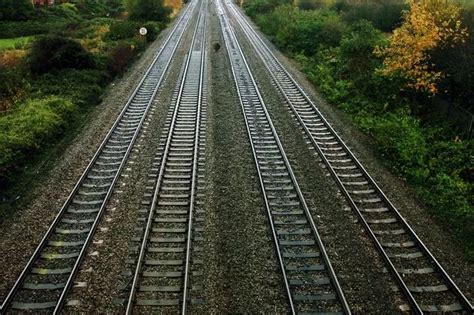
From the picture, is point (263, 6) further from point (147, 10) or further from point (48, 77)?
point (48, 77)

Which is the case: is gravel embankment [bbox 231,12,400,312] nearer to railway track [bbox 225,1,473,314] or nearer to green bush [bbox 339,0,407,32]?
railway track [bbox 225,1,473,314]

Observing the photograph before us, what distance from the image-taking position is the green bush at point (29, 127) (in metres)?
14.1

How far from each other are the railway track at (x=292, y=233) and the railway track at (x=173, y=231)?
6.59ft

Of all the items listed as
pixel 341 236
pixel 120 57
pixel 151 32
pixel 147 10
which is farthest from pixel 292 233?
pixel 147 10

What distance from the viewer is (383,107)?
1969 cm

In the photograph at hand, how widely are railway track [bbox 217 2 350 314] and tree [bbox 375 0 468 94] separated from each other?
261 inches

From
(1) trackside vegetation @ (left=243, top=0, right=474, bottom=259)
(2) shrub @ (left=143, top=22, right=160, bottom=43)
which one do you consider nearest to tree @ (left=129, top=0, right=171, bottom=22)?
(2) shrub @ (left=143, top=22, right=160, bottom=43)

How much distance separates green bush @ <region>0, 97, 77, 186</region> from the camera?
46.2 ft

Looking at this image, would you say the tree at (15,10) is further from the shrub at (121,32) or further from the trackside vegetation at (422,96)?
the trackside vegetation at (422,96)

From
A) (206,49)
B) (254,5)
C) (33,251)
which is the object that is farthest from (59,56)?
(254,5)

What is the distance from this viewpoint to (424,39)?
58.1 feet

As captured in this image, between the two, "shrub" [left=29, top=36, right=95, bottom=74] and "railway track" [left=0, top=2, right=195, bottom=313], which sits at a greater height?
"shrub" [left=29, top=36, right=95, bottom=74]

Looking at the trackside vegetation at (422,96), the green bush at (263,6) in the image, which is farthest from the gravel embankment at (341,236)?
the green bush at (263,6)

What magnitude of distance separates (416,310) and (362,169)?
6075 millimetres
